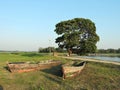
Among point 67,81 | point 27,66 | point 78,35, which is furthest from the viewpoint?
point 78,35

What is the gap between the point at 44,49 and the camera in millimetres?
131375

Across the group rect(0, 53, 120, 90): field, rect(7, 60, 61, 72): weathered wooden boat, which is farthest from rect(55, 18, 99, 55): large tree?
rect(0, 53, 120, 90): field

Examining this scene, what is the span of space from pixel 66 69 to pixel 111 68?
21.7ft

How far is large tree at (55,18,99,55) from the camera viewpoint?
54.4 metres

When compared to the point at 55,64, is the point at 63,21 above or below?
above

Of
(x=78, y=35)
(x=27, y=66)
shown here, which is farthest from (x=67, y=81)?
(x=78, y=35)

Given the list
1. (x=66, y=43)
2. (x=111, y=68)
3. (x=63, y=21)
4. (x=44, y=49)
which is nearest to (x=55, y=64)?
(x=111, y=68)

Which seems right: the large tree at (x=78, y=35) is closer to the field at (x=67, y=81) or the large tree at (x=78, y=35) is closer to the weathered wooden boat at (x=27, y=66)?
the weathered wooden boat at (x=27, y=66)

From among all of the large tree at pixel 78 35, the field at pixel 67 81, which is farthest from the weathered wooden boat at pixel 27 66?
the large tree at pixel 78 35

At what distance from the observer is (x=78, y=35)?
54.9m

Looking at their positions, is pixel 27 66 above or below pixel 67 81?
above

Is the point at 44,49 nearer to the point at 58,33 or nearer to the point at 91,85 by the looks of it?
the point at 58,33

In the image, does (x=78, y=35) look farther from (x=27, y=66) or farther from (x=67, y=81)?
(x=67, y=81)

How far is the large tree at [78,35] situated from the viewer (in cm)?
5438
